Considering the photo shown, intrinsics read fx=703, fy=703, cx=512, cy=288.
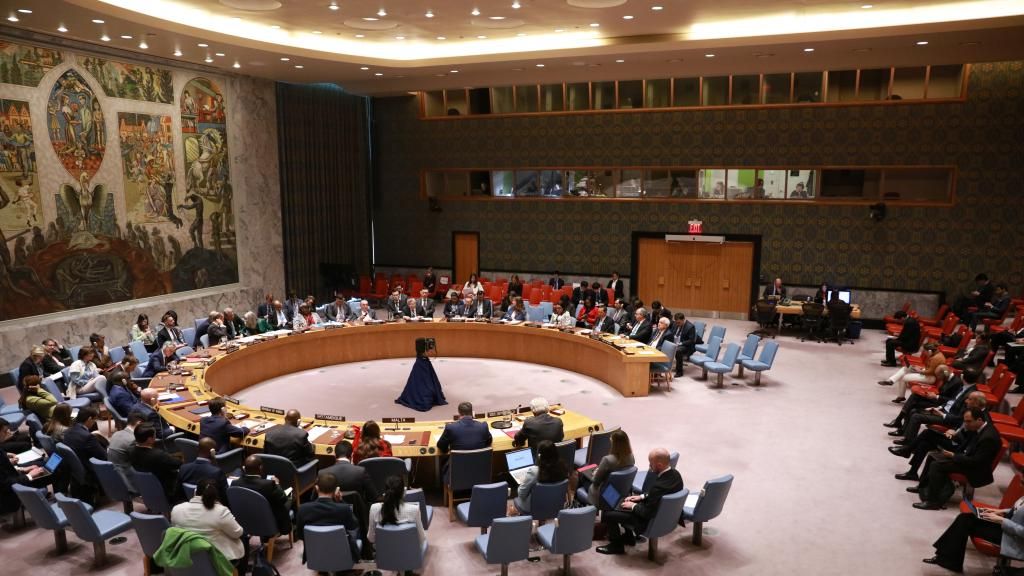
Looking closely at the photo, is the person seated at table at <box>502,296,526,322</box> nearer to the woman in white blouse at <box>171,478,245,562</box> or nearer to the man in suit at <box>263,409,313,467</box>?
the man in suit at <box>263,409,313,467</box>

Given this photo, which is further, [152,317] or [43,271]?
[152,317]

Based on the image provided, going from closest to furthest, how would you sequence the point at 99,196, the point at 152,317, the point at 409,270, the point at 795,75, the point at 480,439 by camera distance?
the point at 480,439 < the point at 99,196 < the point at 152,317 < the point at 795,75 < the point at 409,270

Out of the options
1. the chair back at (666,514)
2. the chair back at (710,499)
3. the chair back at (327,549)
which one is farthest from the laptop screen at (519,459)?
the chair back at (327,549)

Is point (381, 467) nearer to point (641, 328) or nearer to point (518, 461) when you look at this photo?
point (518, 461)

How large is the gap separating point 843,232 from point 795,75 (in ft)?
12.9

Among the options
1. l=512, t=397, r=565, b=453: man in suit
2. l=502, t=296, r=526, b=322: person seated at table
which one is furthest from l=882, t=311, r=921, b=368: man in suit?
l=512, t=397, r=565, b=453: man in suit

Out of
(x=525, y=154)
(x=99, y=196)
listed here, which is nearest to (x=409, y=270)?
(x=525, y=154)

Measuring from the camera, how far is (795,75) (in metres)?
16.8

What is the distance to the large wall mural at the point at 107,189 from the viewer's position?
38.9 feet

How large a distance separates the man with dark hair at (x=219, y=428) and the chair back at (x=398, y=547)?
2.58 meters

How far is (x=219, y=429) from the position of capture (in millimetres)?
7191

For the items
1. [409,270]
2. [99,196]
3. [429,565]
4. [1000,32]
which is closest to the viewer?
[429,565]

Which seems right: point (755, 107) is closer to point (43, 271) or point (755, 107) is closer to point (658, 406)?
point (658, 406)

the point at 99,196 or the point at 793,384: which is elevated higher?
the point at 99,196
